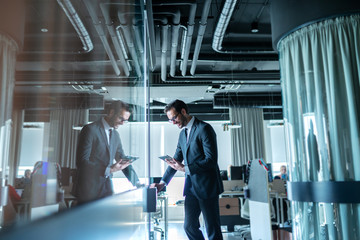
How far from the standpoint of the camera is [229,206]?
607cm

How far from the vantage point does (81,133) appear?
1.21 ft

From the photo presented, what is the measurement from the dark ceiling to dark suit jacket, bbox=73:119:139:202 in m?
0.04

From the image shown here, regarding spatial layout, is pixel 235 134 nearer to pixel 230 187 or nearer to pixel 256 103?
pixel 256 103

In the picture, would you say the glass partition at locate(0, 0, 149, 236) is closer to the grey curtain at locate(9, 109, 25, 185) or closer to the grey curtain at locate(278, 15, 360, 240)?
the grey curtain at locate(9, 109, 25, 185)

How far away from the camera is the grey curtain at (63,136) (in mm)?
266

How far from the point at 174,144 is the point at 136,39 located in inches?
417

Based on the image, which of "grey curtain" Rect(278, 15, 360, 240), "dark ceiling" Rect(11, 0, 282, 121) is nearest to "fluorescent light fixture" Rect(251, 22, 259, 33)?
"dark ceiling" Rect(11, 0, 282, 121)

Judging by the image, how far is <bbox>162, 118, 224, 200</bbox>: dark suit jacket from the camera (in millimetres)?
2613

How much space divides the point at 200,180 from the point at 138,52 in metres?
1.24

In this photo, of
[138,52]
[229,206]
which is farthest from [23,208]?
[229,206]

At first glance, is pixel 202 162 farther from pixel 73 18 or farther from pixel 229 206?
pixel 229 206

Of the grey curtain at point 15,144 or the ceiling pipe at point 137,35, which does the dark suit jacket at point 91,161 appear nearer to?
the grey curtain at point 15,144

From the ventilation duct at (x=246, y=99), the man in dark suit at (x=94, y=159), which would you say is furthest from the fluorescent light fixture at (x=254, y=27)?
the man in dark suit at (x=94, y=159)

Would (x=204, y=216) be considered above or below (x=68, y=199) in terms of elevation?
below
